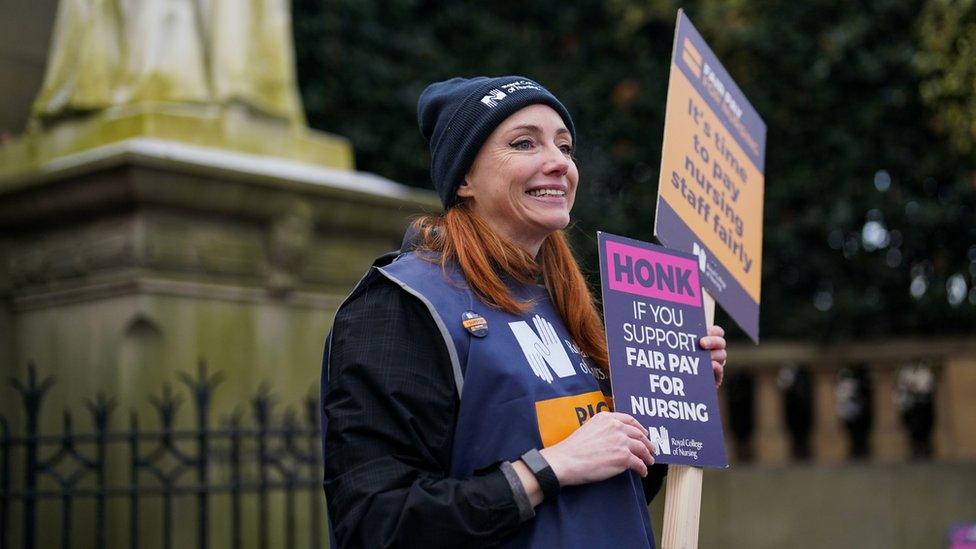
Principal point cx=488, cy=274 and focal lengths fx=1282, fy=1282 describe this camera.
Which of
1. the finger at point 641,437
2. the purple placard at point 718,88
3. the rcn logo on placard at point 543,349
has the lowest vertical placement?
the finger at point 641,437

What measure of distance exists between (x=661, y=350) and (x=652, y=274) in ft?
0.56

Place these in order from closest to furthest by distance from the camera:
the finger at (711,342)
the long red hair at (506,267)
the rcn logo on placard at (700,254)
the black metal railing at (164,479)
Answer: the long red hair at (506,267)
the finger at (711,342)
the rcn logo on placard at (700,254)
the black metal railing at (164,479)

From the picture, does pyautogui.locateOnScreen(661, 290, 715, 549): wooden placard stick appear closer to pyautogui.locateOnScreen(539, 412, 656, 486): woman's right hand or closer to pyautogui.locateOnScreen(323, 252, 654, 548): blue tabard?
pyautogui.locateOnScreen(323, 252, 654, 548): blue tabard

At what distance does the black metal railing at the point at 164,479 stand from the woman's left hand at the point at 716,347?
2.61 metres

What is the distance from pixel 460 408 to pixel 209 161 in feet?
13.4

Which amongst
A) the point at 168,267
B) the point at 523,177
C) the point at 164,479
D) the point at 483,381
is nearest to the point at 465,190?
the point at 523,177

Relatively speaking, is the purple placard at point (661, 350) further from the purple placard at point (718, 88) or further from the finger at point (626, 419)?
the purple placard at point (718, 88)

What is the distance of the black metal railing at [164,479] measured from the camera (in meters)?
4.83

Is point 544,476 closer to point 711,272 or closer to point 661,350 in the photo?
point 661,350

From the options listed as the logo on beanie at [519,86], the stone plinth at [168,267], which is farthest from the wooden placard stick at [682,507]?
the stone plinth at [168,267]

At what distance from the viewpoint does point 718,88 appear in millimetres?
3303

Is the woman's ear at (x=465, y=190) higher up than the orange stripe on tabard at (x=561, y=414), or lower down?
higher up

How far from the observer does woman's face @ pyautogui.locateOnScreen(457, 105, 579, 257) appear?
2.61 m

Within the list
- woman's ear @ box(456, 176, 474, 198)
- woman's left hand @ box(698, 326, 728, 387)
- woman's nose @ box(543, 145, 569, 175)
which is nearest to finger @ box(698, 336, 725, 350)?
woman's left hand @ box(698, 326, 728, 387)
